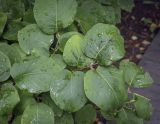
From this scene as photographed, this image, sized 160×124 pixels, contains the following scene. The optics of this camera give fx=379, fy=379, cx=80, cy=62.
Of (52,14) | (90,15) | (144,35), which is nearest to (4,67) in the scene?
(52,14)

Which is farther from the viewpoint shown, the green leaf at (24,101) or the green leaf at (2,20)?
the green leaf at (2,20)

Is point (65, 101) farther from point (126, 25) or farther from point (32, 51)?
point (126, 25)

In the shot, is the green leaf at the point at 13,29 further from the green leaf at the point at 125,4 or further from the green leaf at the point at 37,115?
the green leaf at the point at 125,4

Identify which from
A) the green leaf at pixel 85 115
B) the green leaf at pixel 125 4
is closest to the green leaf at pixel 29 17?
the green leaf at pixel 85 115

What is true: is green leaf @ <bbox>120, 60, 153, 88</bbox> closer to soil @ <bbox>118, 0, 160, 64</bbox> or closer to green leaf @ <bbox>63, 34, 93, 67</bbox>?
green leaf @ <bbox>63, 34, 93, 67</bbox>

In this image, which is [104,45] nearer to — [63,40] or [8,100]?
[63,40]

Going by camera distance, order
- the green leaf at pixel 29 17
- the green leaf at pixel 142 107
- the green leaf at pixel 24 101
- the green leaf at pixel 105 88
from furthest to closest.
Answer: the green leaf at pixel 29 17, the green leaf at pixel 142 107, the green leaf at pixel 24 101, the green leaf at pixel 105 88

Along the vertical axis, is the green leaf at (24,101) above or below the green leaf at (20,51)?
below
